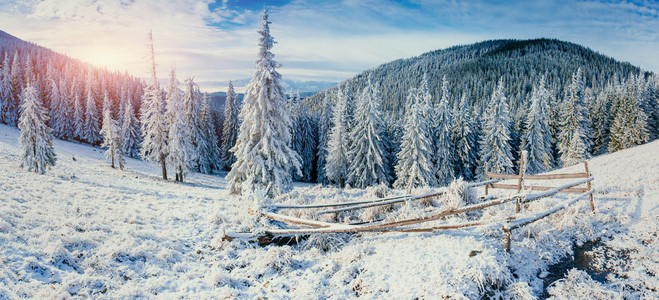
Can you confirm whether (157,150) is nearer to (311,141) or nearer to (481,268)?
(311,141)

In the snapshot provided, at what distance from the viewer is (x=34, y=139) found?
29.1 m

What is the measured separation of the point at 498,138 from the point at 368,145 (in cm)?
1782

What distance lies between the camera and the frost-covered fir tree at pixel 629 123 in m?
48.5

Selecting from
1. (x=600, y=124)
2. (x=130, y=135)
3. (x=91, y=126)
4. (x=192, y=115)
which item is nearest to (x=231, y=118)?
(x=192, y=115)

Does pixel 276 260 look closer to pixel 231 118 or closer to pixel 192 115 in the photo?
pixel 192 115

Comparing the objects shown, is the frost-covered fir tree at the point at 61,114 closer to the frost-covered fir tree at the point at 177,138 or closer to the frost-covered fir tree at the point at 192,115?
the frost-covered fir tree at the point at 192,115

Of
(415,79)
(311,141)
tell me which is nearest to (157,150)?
(311,141)

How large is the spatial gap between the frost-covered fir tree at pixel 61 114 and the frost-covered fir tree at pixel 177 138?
54035mm

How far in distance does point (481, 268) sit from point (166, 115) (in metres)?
33.9

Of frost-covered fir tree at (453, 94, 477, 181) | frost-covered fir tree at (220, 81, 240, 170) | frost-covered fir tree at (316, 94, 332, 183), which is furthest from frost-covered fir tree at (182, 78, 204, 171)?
frost-covered fir tree at (453, 94, 477, 181)

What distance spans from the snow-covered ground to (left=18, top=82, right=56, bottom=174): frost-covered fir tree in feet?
79.5

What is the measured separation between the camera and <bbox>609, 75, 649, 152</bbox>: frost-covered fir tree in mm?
48456

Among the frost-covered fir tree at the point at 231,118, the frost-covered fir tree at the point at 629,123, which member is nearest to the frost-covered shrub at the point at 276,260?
the frost-covered fir tree at the point at 231,118

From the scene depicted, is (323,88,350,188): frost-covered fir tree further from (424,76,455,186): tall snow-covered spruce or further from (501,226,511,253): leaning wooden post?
(501,226,511,253): leaning wooden post
